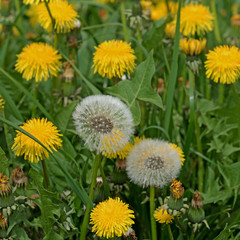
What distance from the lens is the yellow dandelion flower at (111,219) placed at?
124 cm

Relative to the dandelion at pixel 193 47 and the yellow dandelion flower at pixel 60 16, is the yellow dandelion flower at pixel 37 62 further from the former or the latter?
the dandelion at pixel 193 47

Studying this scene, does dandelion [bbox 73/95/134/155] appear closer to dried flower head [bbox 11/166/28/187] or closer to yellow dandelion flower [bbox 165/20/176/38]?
dried flower head [bbox 11/166/28/187]

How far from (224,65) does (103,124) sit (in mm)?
565

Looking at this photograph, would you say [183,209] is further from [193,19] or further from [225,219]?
[193,19]

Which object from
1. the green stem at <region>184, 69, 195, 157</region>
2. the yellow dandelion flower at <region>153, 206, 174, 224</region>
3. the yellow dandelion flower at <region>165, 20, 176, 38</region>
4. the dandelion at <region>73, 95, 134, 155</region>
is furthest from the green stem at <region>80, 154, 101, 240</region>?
the yellow dandelion flower at <region>165, 20, 176, 38</region>

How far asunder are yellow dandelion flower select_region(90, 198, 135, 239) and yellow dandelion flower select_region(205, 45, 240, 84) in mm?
640

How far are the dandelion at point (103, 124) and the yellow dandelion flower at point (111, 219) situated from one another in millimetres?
163

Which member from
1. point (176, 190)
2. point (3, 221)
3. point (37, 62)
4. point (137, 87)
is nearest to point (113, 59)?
point (137, 87)

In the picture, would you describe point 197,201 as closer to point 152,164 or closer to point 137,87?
point 152,164

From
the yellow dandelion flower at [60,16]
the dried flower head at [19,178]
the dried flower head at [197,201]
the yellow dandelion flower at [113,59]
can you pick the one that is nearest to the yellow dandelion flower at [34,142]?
the dried flower head at [19,178]

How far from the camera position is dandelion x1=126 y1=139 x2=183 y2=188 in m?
1.41

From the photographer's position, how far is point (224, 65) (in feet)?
5.41

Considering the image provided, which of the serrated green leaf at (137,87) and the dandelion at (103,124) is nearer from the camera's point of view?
the dandelion at (103,124)

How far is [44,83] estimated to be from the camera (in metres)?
2.44
